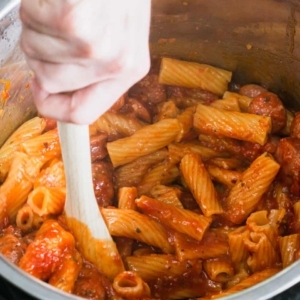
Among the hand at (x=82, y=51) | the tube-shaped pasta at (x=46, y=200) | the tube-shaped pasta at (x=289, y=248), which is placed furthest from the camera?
the tube-shaped pasta at (x=46, y=200)

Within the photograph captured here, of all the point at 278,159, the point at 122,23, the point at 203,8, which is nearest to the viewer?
the point at 122,23

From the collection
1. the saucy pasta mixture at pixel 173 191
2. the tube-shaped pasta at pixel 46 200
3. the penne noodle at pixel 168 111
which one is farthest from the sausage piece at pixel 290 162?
the tube-shaped pasta at pixel 46 200

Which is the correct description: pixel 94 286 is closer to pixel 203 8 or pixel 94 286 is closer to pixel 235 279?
pixel 235 279

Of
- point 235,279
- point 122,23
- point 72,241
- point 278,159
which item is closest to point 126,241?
point 72,241

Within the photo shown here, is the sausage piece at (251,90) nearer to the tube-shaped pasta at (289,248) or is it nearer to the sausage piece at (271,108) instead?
the sausage piece at (271,108)

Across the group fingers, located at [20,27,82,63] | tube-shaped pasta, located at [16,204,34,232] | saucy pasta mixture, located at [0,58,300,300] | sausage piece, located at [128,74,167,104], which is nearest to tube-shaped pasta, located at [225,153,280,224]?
saucy pasta mixture, located at [0,58,300,300]

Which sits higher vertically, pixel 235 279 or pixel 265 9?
pixel 265 9

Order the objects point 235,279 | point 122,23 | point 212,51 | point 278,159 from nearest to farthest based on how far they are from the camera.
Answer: point 122,23, point 235,279, point 278,159, point 212,51


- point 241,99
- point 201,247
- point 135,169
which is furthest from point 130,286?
point 241,99

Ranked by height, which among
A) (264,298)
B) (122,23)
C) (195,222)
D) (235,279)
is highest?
(122,23)
